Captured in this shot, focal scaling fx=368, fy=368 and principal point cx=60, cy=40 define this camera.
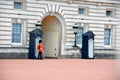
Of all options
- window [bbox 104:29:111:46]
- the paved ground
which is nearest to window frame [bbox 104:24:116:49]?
window [bbox 104:29:111:46]

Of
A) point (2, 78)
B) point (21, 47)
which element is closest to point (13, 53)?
point (21, 47)

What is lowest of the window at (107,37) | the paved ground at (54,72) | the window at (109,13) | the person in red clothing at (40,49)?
the paved ground at (54,72)

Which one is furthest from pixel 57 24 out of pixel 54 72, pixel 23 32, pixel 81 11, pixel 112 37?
pixel 54 72

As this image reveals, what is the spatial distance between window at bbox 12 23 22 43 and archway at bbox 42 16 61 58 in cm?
335

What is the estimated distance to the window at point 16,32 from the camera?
27.0m

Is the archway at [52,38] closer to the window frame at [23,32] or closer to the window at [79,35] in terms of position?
the window at [79,35]

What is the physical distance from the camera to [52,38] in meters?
30.1

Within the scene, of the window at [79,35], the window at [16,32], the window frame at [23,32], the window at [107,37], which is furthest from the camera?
the window at [107,37]

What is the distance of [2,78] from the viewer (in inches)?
408

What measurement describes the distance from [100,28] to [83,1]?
2.80 meters

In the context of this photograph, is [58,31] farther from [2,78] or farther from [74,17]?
[2,78]

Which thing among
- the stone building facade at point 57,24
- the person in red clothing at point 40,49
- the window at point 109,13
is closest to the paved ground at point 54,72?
the person in red clothing at point 40,49

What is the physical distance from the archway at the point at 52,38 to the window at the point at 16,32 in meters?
3.35

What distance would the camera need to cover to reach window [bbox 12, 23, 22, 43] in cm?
2702
